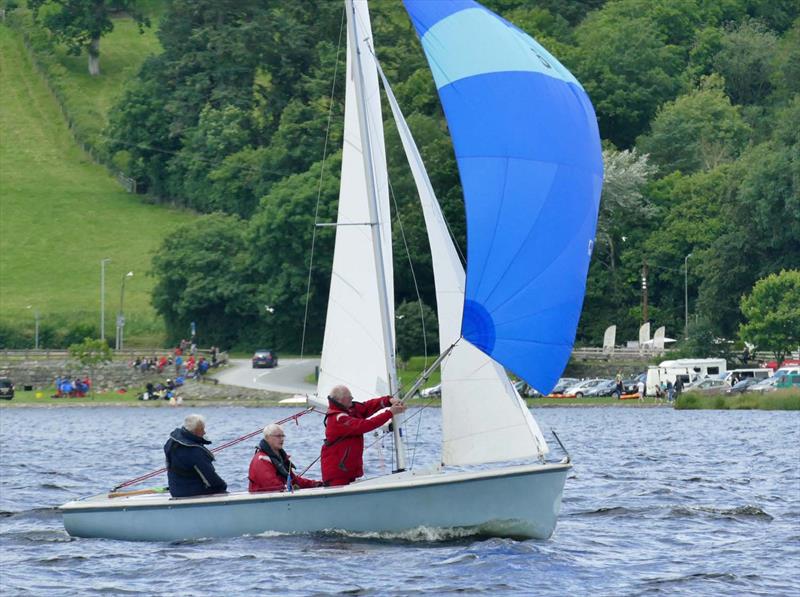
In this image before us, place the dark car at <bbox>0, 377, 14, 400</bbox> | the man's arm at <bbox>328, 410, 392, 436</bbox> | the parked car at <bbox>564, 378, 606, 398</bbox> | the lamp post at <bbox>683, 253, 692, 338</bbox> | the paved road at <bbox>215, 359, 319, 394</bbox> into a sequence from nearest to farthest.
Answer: the man's arm at <bbox>328, 410, 392, 436</bbox> < the parked car at <bbox>564, 378, 606, 398</bbox> < the paved road at <bbox>215, 359, 319, 394</bbox> < the dark car at <bbox>0, 377, 14, 400</bbox> < the lamp post at <bbox>683, 253, 692, 338</bbox>

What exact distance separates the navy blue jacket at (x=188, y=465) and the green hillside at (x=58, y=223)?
252 ft

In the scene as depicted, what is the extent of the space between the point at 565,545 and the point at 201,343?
251ft

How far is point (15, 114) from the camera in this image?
14125 centimetres

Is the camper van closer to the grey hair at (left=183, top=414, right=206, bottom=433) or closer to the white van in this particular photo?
the white van

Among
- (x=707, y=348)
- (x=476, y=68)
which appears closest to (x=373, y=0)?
(x=707, y=348)

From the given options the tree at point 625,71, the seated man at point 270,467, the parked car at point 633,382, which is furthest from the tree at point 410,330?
the seated man at point 270,467

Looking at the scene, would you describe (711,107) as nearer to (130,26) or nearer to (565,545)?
(130,26)

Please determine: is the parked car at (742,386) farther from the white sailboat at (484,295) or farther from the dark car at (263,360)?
the white sailboat at (484,295)

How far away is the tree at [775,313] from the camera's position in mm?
76562

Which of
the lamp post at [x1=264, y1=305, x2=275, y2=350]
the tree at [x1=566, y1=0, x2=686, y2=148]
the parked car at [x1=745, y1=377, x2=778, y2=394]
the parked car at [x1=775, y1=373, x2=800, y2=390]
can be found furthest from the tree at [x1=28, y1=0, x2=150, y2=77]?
the parked car at [x1=775, y1=373, x2=800, y2=390]

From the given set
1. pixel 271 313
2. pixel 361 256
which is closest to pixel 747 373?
pixel 271 313

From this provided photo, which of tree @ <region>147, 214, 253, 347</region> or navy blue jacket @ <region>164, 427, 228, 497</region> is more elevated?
tree @ <region>147, 214, 253, 347</region>

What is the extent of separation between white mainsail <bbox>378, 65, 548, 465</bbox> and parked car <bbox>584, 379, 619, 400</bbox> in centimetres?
5348

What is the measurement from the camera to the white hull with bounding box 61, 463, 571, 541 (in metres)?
21.8
